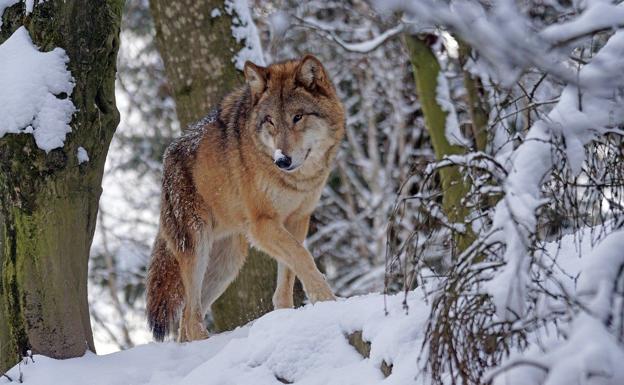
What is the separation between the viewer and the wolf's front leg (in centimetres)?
677

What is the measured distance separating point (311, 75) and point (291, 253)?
1399 millimetres

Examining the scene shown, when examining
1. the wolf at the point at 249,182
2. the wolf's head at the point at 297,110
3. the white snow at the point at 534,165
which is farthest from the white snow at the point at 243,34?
the white snow at the point at 534,165

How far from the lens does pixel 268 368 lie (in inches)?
206

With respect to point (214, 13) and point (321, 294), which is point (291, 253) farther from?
point (214, 13)

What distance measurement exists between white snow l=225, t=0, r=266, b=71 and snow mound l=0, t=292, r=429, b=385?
10.3ft

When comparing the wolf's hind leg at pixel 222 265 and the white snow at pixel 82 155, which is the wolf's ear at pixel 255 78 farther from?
the white snow at pixel 82 155

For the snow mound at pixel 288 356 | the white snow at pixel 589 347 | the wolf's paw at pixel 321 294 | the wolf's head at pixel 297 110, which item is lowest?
the white snow at pixel 589 347

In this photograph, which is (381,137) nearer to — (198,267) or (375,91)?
(375,91)

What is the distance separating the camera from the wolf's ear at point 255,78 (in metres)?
7.25

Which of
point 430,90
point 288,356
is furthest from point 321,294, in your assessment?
point 430,90

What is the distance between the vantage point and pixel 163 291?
7.55 meters

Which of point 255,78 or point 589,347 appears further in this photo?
point 255,78

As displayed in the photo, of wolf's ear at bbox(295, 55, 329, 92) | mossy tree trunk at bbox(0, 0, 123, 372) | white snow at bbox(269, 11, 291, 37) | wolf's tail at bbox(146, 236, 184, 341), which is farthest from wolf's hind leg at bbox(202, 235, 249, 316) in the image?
white snow at bbox(269, 11, 291, 37)

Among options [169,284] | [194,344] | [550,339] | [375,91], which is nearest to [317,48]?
[375,91]
